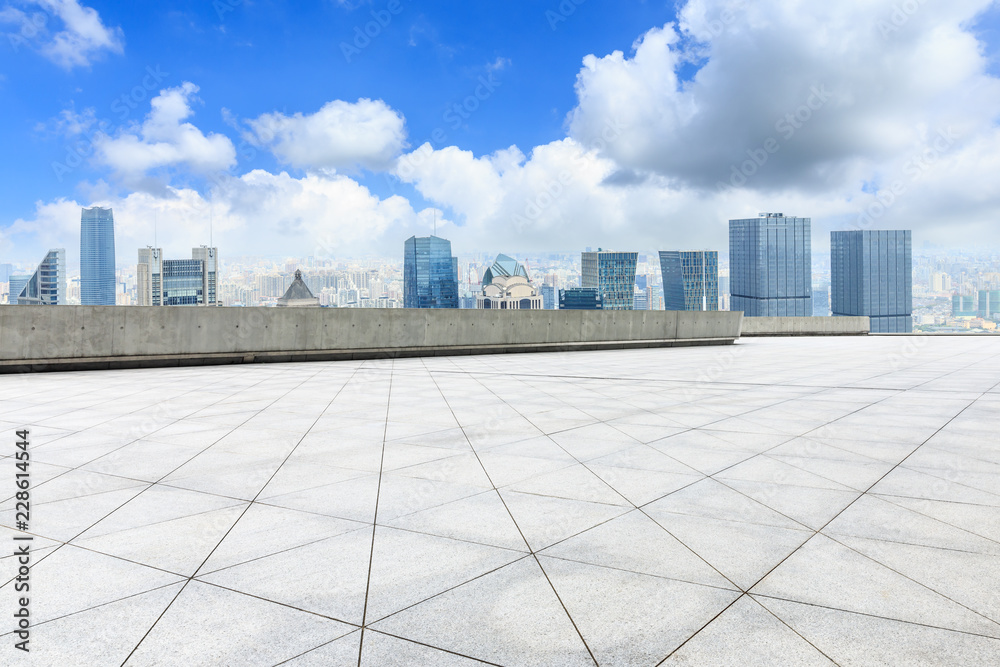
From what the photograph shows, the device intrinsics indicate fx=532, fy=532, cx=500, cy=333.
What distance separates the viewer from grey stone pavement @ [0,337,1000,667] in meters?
2.28

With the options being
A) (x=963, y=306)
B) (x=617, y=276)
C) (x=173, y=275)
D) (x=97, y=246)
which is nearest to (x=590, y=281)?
(x=617, y=276)

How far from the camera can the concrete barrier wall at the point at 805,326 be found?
99.2 feet

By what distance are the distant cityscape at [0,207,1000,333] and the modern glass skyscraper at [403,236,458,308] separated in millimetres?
375

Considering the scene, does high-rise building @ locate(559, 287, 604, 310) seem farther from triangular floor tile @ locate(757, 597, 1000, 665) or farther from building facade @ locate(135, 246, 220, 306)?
triangular floor tile @ locate(757, 597, 1000, 665)

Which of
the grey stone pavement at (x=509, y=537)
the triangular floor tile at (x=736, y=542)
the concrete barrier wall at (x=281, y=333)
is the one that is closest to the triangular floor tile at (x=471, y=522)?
the grey stone pavement at (x=509, y=537)

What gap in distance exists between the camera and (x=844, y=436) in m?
5.80

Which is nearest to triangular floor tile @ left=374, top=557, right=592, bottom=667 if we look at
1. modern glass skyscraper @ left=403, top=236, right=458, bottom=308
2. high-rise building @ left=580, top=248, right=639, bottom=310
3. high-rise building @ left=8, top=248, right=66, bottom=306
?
high-rise building @ left=8, top=248, right=66, bottom=306

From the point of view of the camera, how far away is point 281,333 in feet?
46.2

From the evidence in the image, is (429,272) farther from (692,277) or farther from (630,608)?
(692,277)

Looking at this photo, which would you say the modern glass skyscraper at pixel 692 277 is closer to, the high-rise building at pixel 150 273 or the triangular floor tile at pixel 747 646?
the high-rise building at pixel 150 273

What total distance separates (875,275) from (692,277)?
55.0 m

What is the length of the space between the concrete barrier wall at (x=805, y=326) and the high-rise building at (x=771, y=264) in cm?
13703

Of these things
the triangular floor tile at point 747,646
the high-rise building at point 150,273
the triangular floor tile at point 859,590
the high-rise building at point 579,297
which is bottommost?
the triangular floor tile at point 747,646

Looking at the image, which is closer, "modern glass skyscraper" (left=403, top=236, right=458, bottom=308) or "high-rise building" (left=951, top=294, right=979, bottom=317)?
"modern glass skyscraper" (left=403, top=236, right=458, bottom=308)
